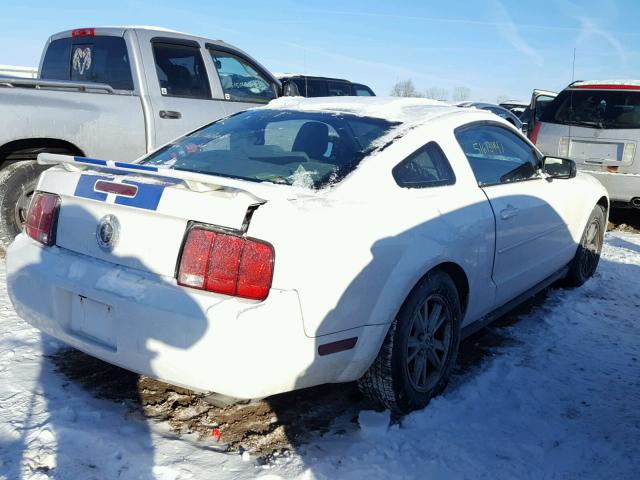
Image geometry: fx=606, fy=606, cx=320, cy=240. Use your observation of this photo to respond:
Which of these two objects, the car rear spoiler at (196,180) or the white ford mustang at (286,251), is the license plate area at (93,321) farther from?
the car rear spoiler at (196,180)

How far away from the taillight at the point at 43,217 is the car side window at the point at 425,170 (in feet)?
5.26

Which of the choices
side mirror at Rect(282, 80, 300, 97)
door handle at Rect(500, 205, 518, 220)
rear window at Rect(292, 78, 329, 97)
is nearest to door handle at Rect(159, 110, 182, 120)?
side mirror at Rect(282, 80, 300, 97)

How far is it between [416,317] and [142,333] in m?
1.30

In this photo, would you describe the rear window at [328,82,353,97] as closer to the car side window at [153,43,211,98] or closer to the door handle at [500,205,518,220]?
the car side window at [153,43,211,98]

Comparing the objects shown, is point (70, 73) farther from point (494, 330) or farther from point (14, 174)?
point (494, 330)

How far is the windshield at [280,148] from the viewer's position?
2.90 metres

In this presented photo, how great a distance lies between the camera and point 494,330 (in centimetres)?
425

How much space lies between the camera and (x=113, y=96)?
5.26 metres

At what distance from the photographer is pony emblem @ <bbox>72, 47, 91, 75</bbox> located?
5.90 meters

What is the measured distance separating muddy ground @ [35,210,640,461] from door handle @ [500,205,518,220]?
0.96m

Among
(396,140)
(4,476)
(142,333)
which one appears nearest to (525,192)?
(396,140)

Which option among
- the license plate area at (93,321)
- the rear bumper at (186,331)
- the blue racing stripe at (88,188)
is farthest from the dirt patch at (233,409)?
the blue racing stripe at (88,188)

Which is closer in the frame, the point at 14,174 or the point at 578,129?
the point at 14,174

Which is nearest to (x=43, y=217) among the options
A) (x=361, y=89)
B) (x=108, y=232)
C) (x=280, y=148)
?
(x=108, y=232)
